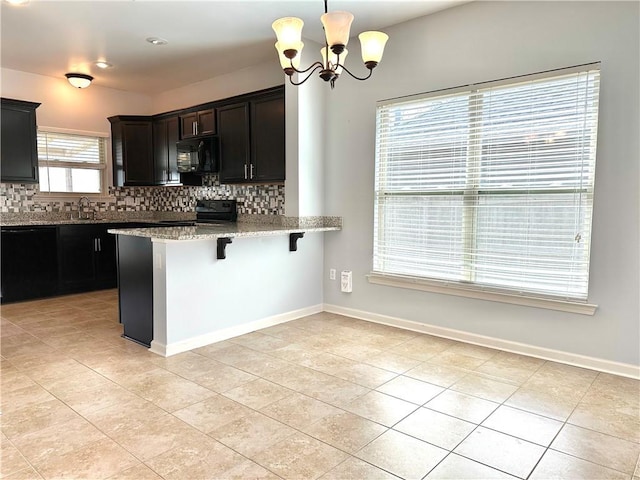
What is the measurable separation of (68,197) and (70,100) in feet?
4.19

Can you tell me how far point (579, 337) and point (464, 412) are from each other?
1.24m

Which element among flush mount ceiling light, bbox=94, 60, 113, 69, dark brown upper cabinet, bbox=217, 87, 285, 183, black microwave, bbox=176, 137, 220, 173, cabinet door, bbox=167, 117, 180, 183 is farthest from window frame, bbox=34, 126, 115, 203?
dark brown upper cabinet, bbox=217, 87, 285, 183

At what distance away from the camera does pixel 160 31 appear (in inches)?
156

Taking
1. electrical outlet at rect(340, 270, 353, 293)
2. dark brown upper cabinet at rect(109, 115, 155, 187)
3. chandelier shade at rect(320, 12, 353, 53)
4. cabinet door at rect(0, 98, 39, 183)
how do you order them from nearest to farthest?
1. chandelier shade at rect(320, 12, 353, 53)
2. electrical outlet at rect(340, 270, 353, 293)
3. cabinet door at rect(0, 98, 39, 183)
4. dark brown upper cabinet at rect(109, 115, 155, 187)

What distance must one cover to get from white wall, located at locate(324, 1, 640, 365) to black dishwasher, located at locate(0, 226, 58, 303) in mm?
3379

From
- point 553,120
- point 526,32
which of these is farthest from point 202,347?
point 526,32

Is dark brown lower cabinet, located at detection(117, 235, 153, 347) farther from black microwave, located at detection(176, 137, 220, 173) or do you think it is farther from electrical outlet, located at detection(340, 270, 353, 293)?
electrical outlet, located at detection(340, 270, 353, 293)

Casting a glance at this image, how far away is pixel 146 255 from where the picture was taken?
335 centimetres

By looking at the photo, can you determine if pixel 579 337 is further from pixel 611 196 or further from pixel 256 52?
pixel 256 52

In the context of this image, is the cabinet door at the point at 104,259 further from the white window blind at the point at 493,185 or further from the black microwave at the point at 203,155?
the white window blind at the point at 493,185

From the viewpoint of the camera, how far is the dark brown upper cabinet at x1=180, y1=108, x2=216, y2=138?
5094mm

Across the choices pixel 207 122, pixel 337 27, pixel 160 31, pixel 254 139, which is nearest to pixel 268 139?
pixel 254 139

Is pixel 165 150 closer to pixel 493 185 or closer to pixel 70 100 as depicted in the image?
pixel 70 100

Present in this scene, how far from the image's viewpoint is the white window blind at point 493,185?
2.96 meters
